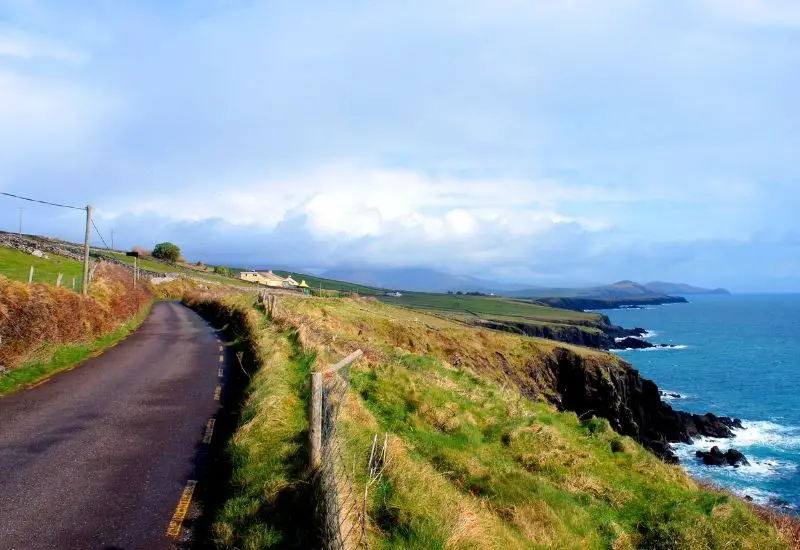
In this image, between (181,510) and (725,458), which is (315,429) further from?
(725,458)

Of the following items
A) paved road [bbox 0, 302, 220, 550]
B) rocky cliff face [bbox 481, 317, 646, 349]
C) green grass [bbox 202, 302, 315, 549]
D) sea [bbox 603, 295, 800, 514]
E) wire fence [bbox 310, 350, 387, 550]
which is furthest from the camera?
rocky cliff face [bbox 481, 317, 646, 349]

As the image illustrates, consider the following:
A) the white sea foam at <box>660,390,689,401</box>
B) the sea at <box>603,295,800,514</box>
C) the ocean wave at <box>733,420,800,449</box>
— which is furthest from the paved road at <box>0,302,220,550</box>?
the white sea foam at <box>660,390,689,401</box>

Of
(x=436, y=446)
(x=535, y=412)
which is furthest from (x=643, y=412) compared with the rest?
(x=436, y=446)

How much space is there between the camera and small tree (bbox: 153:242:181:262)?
12400 cm

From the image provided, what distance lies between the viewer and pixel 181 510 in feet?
28.2

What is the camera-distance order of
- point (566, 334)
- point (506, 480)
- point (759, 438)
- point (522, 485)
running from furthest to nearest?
point (566, 334)
point (759, 438)
point (506, 480)
point (522, 485)

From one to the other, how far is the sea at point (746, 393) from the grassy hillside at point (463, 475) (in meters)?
21.8

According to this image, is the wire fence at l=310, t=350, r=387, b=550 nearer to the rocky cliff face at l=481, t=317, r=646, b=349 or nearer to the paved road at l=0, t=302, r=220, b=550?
the paved road at l=0, t=302, r=220, b=550

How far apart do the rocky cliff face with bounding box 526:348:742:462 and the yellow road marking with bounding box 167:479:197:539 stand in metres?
44.3

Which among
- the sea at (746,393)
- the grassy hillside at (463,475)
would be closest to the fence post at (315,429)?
the grassy hillside at (463,475)

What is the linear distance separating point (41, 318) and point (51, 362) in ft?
5.51

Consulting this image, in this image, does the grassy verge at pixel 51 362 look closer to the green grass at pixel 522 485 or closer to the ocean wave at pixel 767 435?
the green grass at pixel 522 485

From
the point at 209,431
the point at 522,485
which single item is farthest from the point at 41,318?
the point at 522,485

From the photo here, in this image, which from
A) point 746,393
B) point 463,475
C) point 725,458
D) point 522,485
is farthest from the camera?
point 746,393
